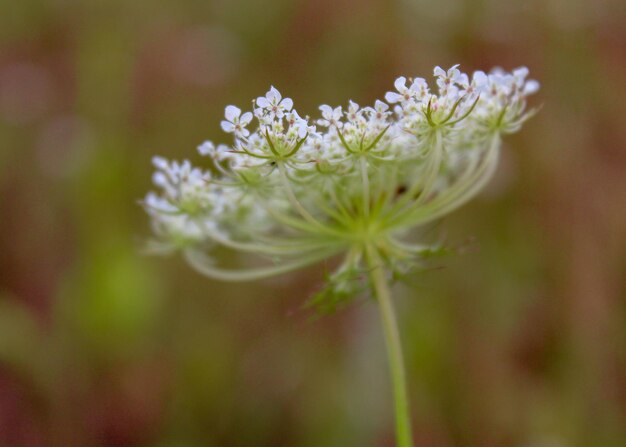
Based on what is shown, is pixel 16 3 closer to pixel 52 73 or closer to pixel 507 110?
pixel 52 73

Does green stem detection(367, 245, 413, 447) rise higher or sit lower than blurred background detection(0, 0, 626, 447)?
lower

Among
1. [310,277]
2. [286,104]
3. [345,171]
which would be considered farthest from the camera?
[310,277]

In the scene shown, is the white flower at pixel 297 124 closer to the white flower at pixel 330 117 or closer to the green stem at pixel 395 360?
the white flower at pixel 330 117

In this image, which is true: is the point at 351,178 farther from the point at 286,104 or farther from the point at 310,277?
the point at 310,277

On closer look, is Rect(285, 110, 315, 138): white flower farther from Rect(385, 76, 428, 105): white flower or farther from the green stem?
the green stem

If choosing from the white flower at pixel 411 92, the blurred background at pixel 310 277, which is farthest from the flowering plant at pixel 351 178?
the blurred background at pixel 310 277

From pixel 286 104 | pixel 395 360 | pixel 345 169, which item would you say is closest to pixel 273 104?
pixel 286 104

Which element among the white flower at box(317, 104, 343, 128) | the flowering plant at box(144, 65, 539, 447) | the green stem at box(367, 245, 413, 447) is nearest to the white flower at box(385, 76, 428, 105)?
the flowering plant at box(144, 65, 539, 447)
